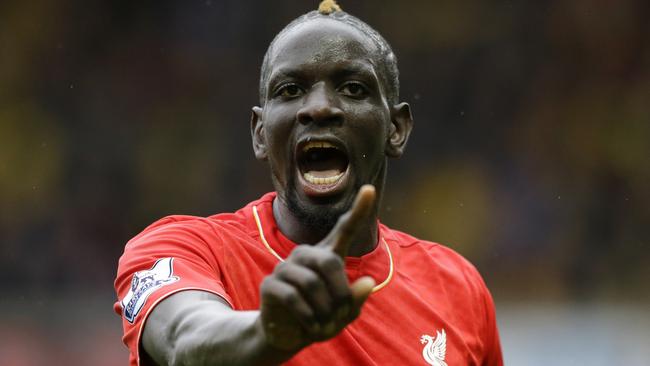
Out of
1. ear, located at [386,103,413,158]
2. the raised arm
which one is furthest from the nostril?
the raised arm

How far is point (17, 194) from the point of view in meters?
9.55

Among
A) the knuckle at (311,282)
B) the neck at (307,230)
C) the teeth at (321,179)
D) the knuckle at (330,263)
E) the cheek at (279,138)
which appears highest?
the knuckle at (330,263)

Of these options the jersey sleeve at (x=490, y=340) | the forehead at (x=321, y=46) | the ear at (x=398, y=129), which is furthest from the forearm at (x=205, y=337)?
the jersey sleeve at (x=490, y=340)

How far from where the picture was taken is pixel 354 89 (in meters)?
3.67

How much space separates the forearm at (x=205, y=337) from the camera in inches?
92.0

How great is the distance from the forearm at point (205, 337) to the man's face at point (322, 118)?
867mm

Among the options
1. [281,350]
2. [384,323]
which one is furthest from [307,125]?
[281,350]

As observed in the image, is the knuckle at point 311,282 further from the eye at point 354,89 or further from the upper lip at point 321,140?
the eye at point 354,89

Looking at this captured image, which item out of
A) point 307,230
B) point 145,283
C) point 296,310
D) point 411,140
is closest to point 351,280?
point 307,230

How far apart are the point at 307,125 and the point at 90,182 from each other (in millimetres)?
6454

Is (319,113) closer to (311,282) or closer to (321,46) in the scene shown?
(321,46)

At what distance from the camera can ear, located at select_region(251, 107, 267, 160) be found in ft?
12.8

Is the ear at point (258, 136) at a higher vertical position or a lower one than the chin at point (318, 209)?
higher

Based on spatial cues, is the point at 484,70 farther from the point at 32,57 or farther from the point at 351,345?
the point at 351,345
